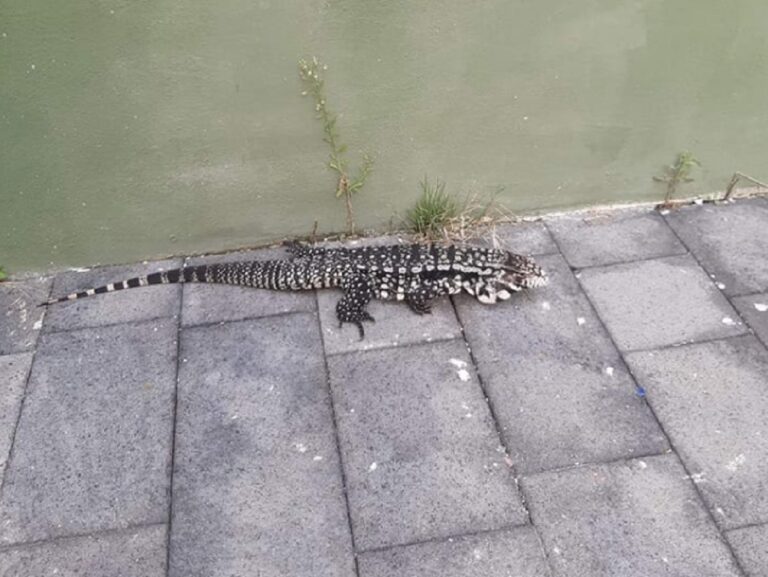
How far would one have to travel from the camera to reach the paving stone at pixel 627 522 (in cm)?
343

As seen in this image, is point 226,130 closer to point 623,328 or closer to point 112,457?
point 112,457

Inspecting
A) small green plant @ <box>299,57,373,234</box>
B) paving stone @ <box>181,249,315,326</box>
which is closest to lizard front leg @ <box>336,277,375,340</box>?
paving stone @ <box>181,249,315,326</box>

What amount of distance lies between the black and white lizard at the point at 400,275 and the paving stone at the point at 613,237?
2.10 ft

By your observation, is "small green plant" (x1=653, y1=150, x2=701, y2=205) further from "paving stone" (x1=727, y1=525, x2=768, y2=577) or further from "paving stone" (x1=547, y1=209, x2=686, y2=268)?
"paving stone" (x1=727, y1=525, x2=768, y2=577)

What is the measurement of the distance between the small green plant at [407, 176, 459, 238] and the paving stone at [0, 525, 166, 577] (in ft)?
9.32

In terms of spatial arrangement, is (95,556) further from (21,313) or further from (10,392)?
(21,313)

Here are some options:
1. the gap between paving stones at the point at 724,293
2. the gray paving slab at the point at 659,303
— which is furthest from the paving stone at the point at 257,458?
the gap between paving stones at the point at 724,293

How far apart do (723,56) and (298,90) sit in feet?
9.95

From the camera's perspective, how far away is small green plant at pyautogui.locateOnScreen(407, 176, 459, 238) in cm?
538

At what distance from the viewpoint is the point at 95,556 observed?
3533mm

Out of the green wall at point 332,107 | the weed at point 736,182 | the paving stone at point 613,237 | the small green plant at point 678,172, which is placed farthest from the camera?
the weed at point 736,182

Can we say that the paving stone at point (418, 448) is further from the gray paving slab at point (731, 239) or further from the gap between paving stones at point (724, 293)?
the gray paving slab at point (731, 239)

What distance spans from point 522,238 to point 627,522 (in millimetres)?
2433

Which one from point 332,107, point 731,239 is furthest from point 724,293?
point 332,107
